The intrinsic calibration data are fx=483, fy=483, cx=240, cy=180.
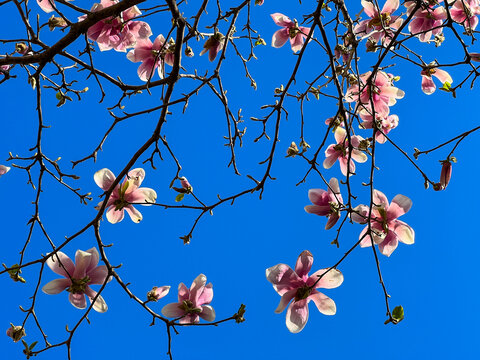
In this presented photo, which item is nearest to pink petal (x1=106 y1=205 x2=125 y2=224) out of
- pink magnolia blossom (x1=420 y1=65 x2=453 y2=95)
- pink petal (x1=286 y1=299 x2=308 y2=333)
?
pink petal (x1=286 y1=299 x2=308 y2=333)

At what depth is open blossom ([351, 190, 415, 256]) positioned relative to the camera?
137 centimetres

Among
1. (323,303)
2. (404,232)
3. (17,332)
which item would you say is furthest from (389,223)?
(17,332)

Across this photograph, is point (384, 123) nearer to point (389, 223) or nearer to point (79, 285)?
point (389, 223)

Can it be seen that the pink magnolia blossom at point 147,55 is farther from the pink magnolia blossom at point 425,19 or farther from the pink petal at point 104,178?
the pink magnolia blossom at point 425,19

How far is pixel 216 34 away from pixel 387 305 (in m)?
0.86

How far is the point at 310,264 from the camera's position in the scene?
4.33ft

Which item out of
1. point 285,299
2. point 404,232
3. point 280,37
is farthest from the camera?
point 280,37

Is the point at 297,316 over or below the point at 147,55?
below

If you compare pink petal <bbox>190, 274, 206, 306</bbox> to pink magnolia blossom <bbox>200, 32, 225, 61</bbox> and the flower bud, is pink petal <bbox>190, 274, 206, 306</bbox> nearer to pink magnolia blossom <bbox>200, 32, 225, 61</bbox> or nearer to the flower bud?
the flower bud

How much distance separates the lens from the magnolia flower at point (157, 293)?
1.42 metres

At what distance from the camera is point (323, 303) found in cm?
132

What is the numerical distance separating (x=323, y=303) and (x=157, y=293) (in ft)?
1.59

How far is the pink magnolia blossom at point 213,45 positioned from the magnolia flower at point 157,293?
27.1 inches

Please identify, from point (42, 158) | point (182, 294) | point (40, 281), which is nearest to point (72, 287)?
point (40, 281)
